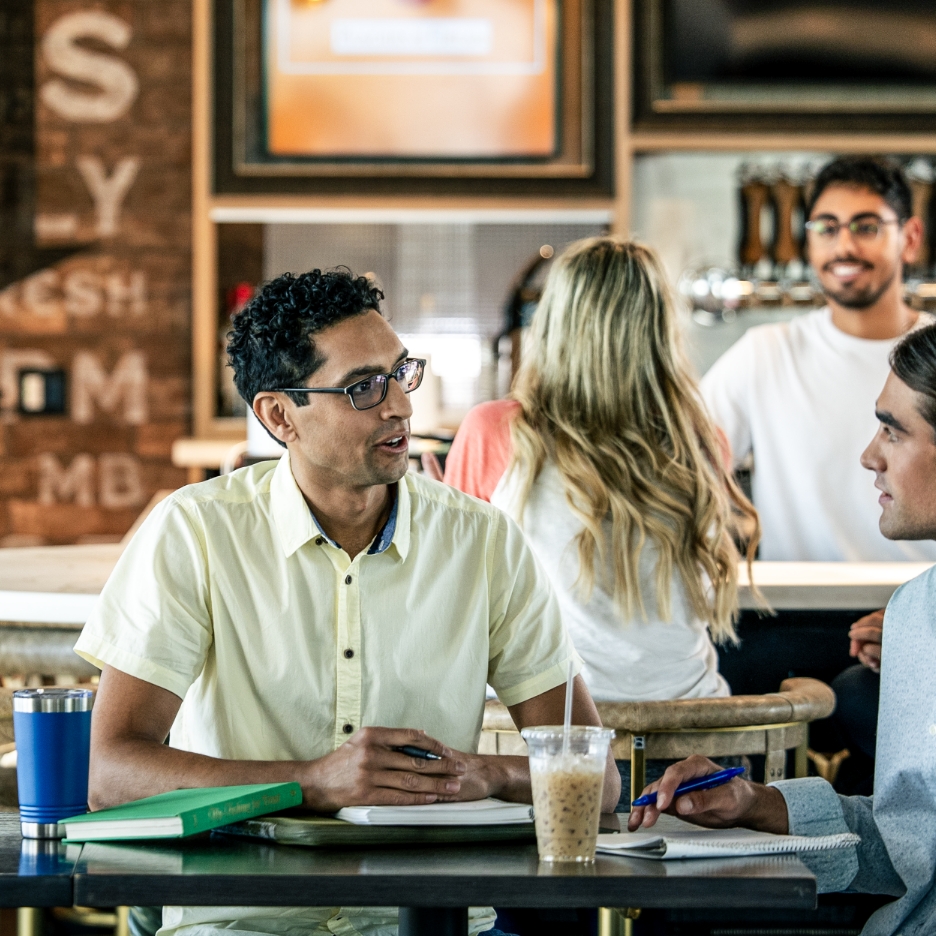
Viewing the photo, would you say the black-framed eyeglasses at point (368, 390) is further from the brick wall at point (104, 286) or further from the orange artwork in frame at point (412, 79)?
the brick wall at point (104, 286)

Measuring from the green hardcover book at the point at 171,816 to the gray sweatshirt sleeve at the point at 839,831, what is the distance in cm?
59

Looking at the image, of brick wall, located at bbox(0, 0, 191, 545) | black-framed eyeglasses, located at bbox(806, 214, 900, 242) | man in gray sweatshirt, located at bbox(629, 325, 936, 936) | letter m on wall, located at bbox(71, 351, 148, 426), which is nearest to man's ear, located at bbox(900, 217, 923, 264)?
black-framed eyeglasses, located at bbox(806, 214, 900, 242)

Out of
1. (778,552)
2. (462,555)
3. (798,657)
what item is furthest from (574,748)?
(778,552)

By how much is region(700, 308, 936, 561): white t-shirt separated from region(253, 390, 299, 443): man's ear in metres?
1.76

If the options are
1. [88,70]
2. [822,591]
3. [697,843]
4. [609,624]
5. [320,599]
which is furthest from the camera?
[88,70]

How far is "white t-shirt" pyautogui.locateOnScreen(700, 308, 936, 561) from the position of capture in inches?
123

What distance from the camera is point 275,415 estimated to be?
5.57ft

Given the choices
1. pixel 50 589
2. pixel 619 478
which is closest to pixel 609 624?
pixel 619 478

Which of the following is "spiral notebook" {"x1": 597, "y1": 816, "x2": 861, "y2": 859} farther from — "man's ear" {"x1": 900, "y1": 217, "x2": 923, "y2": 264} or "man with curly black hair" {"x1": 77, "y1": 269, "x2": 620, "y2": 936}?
"man's ear" {"x1": 900, "y1": 217, "x2": 923, "y2": 264}

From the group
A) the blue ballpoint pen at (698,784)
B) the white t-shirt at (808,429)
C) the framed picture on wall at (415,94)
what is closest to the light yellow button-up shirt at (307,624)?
the blue ballpoint pen at (698,784)

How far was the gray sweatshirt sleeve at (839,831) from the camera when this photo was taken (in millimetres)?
1460

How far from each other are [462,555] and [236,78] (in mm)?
2935

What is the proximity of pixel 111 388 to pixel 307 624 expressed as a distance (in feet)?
9.94

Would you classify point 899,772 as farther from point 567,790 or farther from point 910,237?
point 910,237
